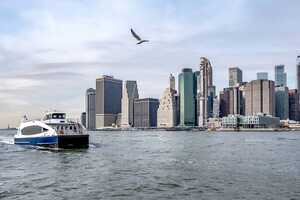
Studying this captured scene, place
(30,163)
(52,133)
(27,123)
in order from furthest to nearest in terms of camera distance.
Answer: (27,123), (52,133), (30,163)

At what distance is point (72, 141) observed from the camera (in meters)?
74.1

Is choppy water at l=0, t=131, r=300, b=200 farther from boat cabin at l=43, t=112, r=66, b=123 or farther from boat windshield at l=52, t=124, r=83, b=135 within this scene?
boat cabin at l=43, t=112, r=66, b=123

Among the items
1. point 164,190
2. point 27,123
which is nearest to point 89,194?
point 164,190

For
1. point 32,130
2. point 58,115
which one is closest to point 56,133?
point 58,115

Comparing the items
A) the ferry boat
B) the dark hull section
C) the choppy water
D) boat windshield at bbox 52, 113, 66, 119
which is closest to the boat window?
the ferry boat

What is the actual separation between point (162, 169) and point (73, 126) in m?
34.5

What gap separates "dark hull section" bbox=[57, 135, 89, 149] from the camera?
7306cm

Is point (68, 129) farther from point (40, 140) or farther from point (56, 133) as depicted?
point (40, 140)

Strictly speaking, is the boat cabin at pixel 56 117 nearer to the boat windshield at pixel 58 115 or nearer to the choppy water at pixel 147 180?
the boat windshield at pixel 58 115

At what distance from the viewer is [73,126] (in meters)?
77.7

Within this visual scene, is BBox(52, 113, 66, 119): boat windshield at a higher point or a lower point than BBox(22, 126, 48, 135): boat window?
higher

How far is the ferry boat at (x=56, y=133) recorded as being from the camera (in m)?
73.8

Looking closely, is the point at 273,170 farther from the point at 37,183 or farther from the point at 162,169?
the point at 37,183

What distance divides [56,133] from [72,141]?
2895mm
